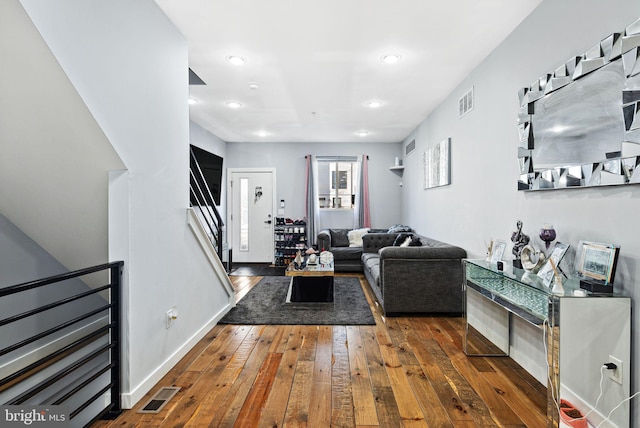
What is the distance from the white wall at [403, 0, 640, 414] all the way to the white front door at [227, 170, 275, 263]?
3.70 meters

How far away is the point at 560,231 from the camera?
6.47 feet

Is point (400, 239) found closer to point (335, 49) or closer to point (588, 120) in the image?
point (335, 49)

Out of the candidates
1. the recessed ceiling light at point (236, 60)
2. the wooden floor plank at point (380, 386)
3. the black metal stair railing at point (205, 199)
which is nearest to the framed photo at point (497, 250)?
the wooden floor plank at point (380, 386)

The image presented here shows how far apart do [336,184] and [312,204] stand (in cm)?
73

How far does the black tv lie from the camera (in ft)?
17.1

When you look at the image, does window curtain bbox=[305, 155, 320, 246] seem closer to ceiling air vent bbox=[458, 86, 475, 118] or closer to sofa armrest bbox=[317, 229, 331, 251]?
sofa armrest bbox=[317, 229, 331, 251]

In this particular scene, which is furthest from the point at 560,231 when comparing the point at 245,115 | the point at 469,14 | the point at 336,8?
the point at 245,115

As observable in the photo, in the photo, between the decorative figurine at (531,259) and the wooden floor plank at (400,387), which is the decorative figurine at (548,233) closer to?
the decorative figurine at (531,259)

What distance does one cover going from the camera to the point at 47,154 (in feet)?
5.66

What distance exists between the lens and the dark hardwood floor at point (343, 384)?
1.75 m

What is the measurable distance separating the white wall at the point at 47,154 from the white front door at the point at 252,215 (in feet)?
14.3

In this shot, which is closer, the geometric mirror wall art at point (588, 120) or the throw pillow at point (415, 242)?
the geometric mirror wall art at point (588, 120)

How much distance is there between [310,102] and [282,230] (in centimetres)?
297

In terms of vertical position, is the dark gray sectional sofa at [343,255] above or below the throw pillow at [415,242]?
below
